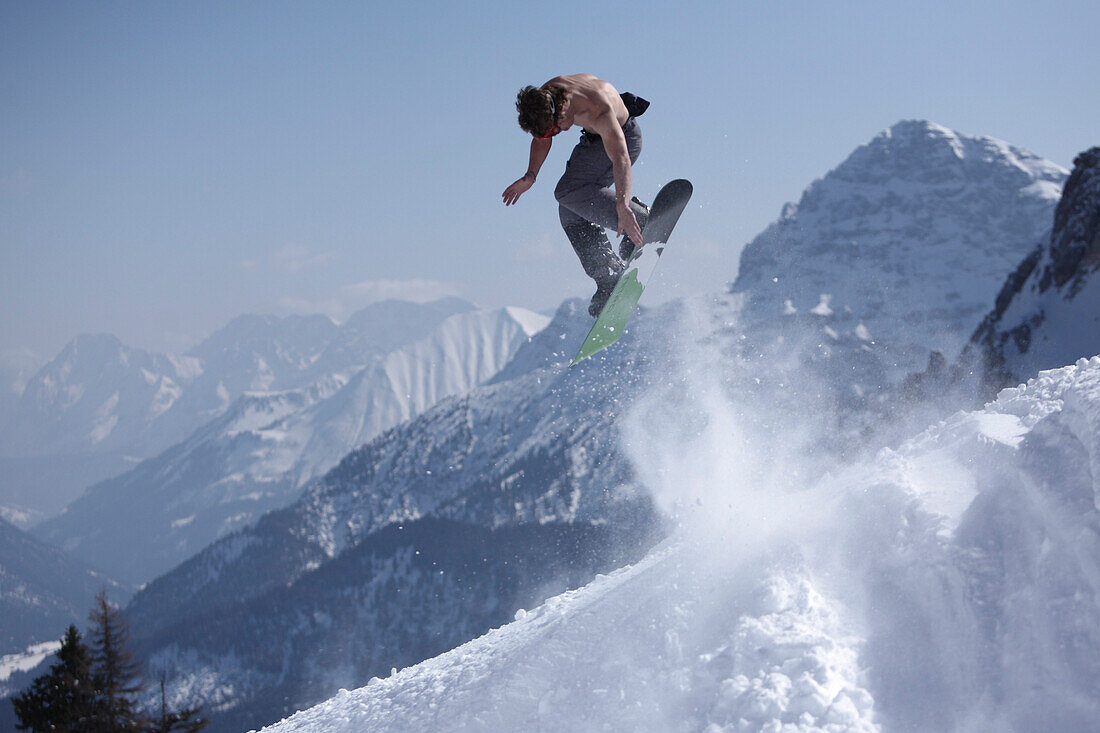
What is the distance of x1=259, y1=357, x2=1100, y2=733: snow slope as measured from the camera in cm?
586

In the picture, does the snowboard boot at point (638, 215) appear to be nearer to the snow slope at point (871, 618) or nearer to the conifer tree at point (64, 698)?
the snow slope at point (871, 618)

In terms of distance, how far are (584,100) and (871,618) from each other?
19.2ft

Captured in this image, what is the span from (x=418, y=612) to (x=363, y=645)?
15.7 metres

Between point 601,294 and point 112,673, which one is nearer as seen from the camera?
point 601,294

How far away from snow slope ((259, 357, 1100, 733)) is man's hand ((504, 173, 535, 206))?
4.92 meters

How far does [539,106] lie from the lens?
7.76 meters

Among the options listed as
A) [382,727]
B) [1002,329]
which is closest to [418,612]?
[1002,329]

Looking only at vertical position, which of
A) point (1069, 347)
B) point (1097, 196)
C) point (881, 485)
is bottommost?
point (1069, 347)

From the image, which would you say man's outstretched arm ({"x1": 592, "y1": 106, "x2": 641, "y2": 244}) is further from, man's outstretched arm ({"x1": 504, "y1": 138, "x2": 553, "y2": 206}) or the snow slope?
the snow slope

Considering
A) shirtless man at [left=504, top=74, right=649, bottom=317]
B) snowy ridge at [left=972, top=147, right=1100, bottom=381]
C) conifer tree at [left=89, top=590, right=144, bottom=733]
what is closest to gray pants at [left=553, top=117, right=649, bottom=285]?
shirtless man at [left=504, top=74, right=649, bottom=317]

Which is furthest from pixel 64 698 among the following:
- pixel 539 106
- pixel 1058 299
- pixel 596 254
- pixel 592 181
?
pixel 1058 299

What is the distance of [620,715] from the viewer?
7.03m

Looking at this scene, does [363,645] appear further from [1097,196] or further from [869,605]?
[869,605]

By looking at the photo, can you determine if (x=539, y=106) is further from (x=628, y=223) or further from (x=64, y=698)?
(x=64, y=698)
